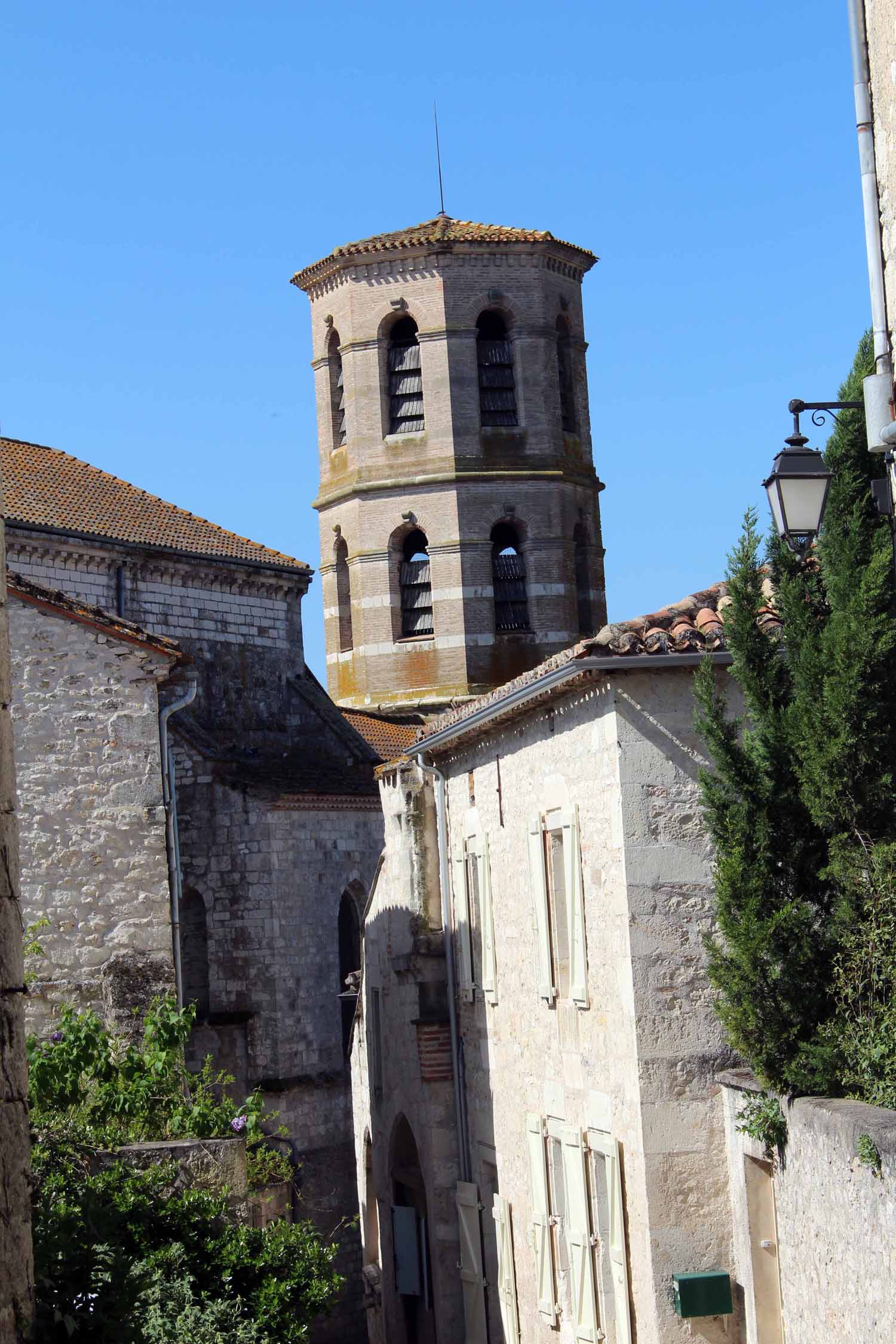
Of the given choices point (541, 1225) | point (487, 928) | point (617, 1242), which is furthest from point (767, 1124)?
point (487, 928)

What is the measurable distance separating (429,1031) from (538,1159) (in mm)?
3079

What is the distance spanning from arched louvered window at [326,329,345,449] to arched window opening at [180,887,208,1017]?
567 inches

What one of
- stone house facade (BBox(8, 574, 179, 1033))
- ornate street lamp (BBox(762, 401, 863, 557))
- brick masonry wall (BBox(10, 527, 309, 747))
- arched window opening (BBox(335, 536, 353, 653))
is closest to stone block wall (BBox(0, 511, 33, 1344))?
ornate street lamp (BBox(762, 401, 863, 557))

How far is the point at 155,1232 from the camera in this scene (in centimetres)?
1167

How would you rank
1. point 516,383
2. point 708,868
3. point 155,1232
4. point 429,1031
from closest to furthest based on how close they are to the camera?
point 155,1232, point 708,868, point 429,1031, point 516,383

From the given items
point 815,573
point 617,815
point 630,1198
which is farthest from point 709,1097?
point 815,573

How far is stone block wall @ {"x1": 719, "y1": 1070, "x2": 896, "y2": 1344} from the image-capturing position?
917cm

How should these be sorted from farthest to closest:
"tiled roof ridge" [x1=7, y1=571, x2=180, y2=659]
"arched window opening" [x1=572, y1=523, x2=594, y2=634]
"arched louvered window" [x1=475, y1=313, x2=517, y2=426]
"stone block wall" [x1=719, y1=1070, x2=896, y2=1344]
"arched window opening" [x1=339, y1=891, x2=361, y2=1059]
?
"arched window opening" [x1=572, y1=523, x2=594, y2=634] < "arched louvered window" [x1=475, y1=313, x2=517, y2=426] < "arched window opening" [x1=339, y1=891, x2=361, y2=1059] < "tiled roof ridge" [x1=7, y1=571, x2=180, y2=659] < "stone block wall" [x1=719, y1=1070, x2=896, y2=1344]

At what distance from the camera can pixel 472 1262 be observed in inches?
652

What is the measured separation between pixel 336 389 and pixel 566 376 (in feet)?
15.3

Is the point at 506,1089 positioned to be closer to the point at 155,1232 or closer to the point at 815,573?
the point at 155,1232

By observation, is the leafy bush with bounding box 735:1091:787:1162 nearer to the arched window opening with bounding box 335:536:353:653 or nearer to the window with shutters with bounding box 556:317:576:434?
the arched window opening with bounding box 335:536:353:653

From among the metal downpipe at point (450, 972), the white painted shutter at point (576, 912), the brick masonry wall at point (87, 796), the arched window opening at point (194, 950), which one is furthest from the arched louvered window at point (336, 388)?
the white painted shutter at point (576, 912)

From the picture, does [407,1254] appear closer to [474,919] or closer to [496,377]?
[474,919]
